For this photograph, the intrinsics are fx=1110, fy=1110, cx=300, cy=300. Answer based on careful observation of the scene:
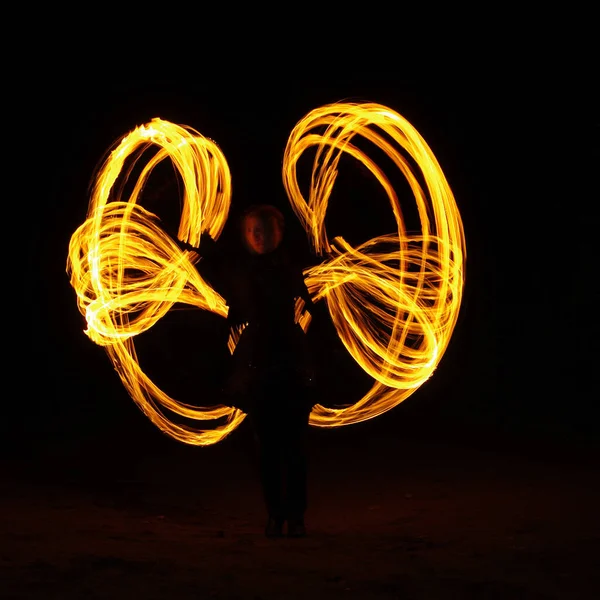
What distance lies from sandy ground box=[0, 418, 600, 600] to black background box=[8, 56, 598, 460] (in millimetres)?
1784

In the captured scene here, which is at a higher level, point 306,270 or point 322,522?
point 306,270

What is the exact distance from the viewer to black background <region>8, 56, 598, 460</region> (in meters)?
11.6

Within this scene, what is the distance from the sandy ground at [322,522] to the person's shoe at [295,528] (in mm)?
68

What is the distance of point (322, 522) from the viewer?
7.13m

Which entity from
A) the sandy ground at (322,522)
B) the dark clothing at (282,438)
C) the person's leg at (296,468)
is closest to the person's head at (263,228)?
the dark clothing at (282,438)

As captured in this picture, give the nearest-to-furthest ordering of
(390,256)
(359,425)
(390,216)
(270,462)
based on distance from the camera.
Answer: (270,462), (390,256), (359,425), (390,216)

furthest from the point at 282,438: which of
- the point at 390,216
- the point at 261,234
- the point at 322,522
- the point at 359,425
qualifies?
the point at 390,216

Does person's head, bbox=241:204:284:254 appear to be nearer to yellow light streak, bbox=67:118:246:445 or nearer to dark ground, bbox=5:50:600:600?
yellow light streak, bbox=67:118:246:445

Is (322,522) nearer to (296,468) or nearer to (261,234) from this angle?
(296,468)

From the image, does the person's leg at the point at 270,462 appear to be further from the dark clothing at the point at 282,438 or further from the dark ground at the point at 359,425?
the dark ground at the point at 359,425

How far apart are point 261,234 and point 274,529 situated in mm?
1736

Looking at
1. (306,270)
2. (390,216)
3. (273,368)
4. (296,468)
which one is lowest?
(296,468)

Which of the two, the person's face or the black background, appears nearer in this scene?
the person's face

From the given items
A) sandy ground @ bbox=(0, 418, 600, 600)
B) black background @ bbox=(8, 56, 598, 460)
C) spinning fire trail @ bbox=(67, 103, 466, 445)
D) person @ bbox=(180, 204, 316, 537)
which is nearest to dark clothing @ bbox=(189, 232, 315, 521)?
person @ bbox=(180, 204, 316, 537)
